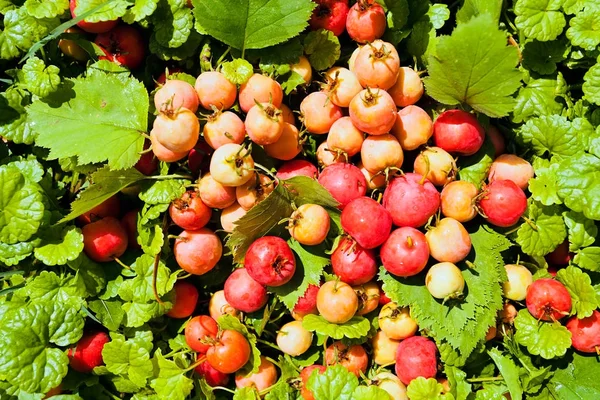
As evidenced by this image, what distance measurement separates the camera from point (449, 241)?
6.40 feet

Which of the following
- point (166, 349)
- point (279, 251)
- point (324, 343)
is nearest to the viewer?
point (279, 251)

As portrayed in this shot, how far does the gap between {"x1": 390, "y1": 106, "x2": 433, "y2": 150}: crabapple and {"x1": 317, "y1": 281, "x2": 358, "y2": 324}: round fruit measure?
569mm

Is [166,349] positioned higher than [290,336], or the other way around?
[290,336]

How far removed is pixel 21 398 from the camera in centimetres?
206

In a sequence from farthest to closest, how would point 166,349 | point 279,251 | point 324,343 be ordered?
1. point 166,349
2. point 324,343
3. point 279,251

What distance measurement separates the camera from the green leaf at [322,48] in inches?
83.2

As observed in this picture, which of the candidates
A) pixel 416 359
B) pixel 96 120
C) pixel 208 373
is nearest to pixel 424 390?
pixel 416 359

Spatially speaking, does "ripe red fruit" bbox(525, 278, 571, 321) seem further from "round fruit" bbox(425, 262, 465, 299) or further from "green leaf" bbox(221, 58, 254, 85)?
"green leaf" bbox(221, 58, 254, 85)

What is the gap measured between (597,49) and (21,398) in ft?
8.06

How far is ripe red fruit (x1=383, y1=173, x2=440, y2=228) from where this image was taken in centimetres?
195

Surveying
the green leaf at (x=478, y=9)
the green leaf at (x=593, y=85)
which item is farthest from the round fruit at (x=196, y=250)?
the green leaf at (x=593, y=85)

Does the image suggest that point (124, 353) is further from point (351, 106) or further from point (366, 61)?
point (366, 61)

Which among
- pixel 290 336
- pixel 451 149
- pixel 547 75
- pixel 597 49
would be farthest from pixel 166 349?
pixel 597 49

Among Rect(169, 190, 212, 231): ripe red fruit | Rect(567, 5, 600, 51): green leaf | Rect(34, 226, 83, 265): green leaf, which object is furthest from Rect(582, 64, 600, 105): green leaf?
Rect(34, 226, 83, 265): green leaf
